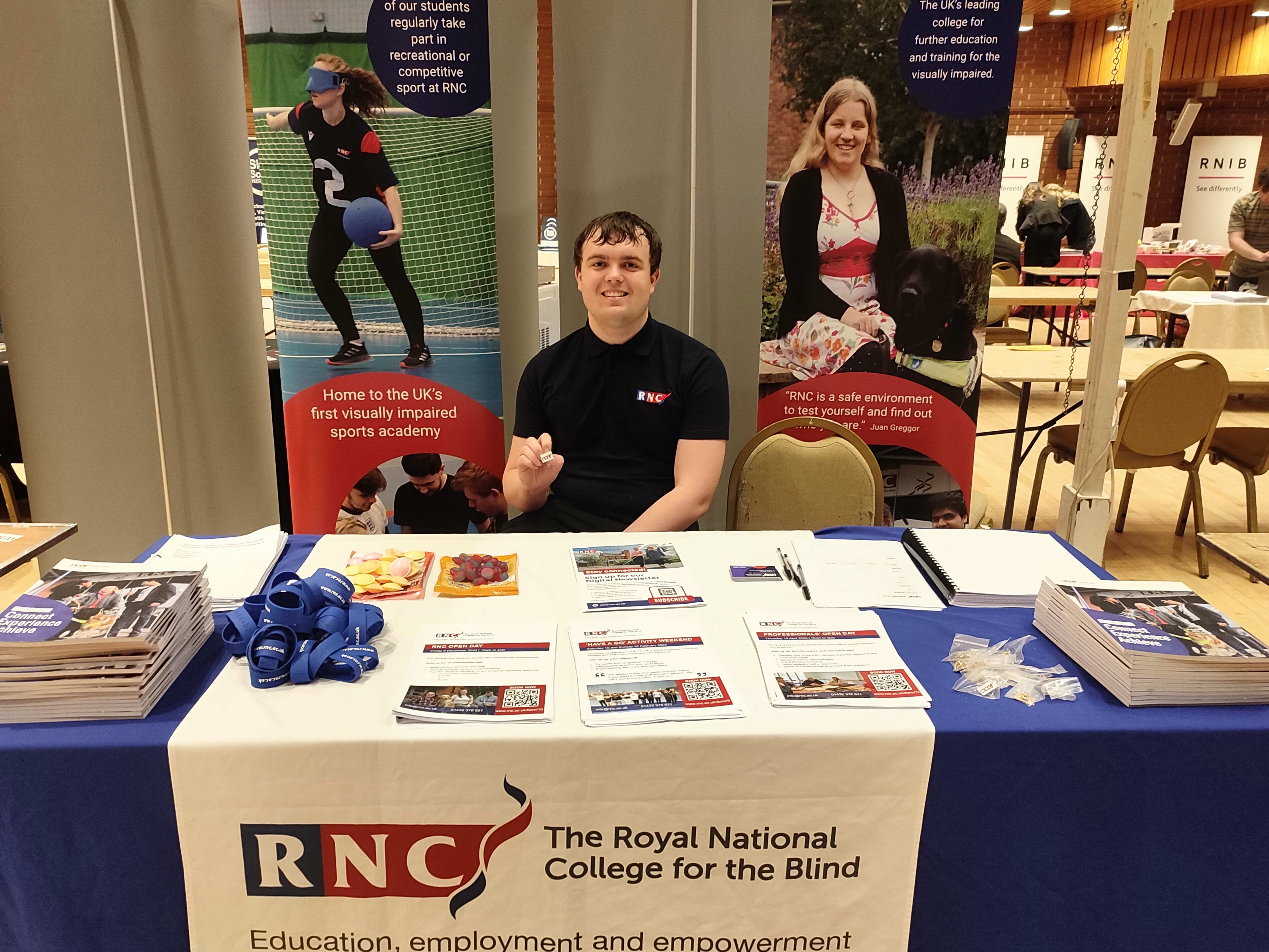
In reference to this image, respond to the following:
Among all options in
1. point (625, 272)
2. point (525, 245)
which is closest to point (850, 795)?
point (625, 272)

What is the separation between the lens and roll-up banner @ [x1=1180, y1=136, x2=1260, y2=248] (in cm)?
1046

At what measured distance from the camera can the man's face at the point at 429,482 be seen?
3.25 meters

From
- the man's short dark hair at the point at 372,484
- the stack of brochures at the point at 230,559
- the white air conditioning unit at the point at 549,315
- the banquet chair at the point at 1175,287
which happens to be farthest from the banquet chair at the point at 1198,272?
the stack of brochures at the point at 230,559

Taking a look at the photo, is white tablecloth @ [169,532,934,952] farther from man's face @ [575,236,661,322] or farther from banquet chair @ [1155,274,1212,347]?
banquet chair @ [1155,274,1212,347]

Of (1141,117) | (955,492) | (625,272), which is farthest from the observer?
(955,492)

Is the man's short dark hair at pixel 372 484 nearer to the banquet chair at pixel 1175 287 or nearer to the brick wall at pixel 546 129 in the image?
the brick wall at pixel 546 129

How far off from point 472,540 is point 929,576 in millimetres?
977

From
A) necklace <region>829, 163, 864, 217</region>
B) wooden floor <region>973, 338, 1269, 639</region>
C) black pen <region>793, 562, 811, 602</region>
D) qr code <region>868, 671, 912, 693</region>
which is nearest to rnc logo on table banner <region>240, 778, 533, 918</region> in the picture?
qr code <region>868, 671, 912, 693</region>

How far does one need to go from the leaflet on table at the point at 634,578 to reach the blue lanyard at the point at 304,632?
0.40 m

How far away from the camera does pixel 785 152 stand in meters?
3.03

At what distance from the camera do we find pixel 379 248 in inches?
119

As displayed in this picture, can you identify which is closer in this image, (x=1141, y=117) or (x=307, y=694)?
(x=307, y=694)

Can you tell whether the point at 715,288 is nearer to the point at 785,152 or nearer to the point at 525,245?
the point at 785,152

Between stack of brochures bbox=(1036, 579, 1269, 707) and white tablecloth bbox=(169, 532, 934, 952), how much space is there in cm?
34
